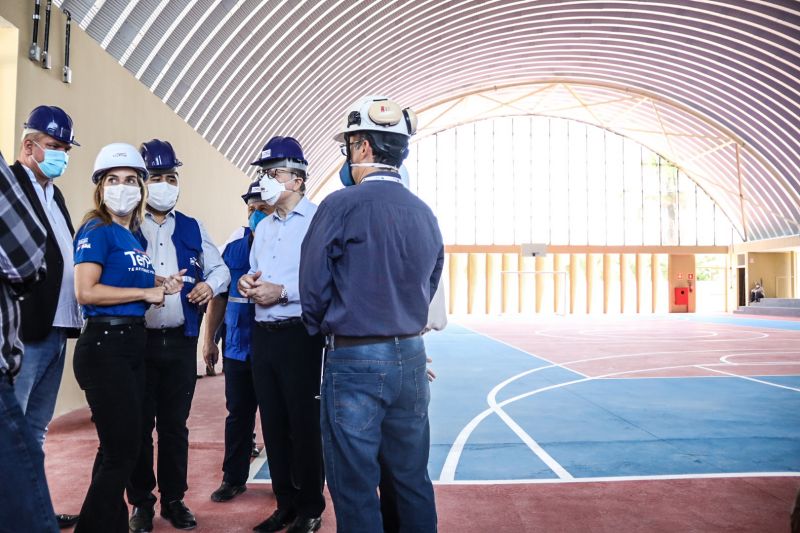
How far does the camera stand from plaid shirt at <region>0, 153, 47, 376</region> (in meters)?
2.00

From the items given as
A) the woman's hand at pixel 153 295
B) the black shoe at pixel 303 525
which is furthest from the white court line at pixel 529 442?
the woman's hand at pixel 153 295

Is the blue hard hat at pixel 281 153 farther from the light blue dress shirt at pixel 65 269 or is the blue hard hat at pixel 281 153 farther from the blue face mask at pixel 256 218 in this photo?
the blue face mask at pixel 256 218

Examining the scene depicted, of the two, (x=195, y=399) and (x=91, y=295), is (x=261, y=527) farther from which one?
(x=195, y=399)

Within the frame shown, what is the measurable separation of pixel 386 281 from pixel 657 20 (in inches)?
929

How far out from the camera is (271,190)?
4410 mm

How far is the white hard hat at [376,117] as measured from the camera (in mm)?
2953

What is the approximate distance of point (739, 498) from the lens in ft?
15.4

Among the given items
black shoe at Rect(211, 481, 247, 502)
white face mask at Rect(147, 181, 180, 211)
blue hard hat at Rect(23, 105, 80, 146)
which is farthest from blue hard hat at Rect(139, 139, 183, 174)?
black shoe at Rect(211, 481, 247, 502)

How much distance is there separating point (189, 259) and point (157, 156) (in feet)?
2.40

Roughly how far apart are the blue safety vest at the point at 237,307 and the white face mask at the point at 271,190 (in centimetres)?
108

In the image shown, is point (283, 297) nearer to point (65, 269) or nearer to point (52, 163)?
point (65, 269)

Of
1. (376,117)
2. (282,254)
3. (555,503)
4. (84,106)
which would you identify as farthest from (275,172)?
(84,106)

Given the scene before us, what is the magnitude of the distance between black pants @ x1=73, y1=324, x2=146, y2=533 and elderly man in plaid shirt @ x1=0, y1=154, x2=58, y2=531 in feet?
3.81

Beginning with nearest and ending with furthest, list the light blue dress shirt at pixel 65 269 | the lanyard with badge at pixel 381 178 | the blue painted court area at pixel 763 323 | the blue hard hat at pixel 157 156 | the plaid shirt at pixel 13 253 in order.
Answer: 1. the plaid shirt at pixel 13 253
2. the lanyard with badge at pixel 381 178
3. the light blue dress shirt at pixel 65 269
4. the blue hard hat at pixel 157 156
5. the blue painted court area at pixel 763 323
